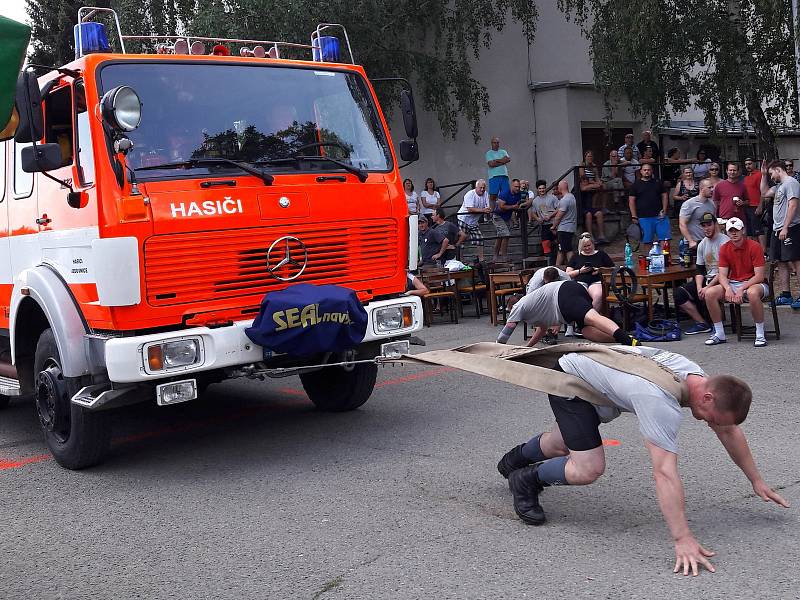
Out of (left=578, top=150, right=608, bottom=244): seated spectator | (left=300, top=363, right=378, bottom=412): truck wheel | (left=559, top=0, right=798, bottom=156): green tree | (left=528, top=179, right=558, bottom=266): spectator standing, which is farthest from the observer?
(left=578, top=150, right=608, bottom=244): seated spectator

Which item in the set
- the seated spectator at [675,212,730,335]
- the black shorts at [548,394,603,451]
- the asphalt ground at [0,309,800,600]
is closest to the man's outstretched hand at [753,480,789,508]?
the asphalt ground at [0,309,800,600]

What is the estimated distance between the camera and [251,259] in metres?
6.54

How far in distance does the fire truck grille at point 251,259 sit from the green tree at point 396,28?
12122mm

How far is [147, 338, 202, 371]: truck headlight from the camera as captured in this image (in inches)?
241

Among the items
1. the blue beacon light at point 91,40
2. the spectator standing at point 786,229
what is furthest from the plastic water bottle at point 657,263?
the blue beacon light at point 91,40

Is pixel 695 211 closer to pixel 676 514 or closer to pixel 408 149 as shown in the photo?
pixel 408 149

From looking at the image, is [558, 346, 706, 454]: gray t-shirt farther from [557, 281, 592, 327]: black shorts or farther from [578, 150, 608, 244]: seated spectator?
[578, 150, 608, 244]: seated spectator

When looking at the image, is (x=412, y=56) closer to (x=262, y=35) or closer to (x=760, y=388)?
(x=262, y=35)

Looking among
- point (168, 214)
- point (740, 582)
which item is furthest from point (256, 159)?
point (740, 582)

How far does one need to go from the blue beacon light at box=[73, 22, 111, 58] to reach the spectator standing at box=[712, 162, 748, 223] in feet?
34.5

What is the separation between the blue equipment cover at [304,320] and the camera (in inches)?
251

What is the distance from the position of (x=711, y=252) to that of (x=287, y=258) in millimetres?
6333

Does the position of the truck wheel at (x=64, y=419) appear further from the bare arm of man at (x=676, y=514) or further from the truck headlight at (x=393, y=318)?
the bare arm of man at (x=676, y=514)

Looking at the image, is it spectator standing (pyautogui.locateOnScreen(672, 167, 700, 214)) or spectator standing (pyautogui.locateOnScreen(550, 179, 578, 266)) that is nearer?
spectator standing (pyautogui.locateOnScreen(550, 179, 578, 266))
